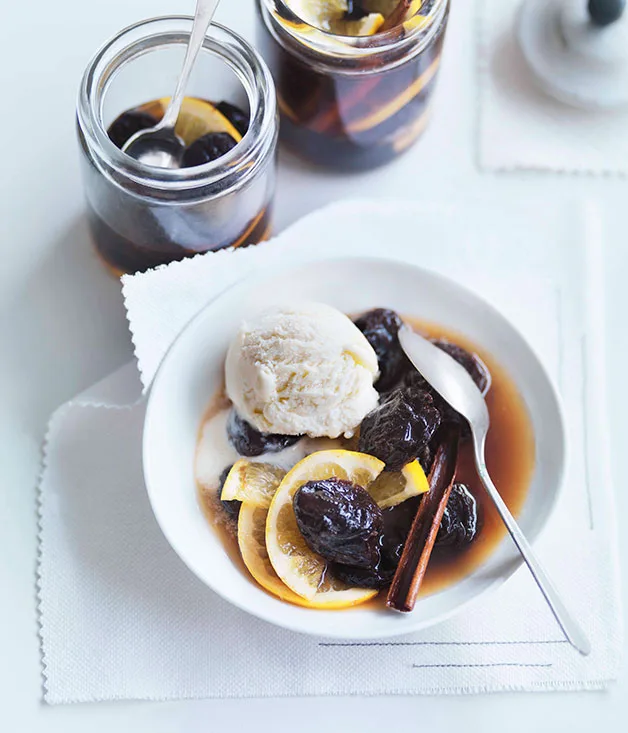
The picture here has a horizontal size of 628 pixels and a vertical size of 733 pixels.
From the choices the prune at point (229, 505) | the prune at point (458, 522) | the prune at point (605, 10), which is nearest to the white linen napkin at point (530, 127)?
the prune at point (605, 10)

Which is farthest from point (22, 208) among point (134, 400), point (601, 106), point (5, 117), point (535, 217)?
point (601, 106)

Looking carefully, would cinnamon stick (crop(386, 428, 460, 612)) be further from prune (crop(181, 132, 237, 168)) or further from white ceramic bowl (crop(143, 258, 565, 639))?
prune (crop(181, 132, 237, 168))

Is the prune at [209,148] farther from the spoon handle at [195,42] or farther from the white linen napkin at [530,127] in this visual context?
the white linen napkin at [530,127]

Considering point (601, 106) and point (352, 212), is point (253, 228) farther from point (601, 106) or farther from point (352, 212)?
point (601, 106)

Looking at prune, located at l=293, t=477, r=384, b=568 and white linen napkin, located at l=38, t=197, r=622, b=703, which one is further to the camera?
white linen napkin, located at l=38, t=197, r=622, b=703

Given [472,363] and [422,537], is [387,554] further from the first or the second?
[472,363]

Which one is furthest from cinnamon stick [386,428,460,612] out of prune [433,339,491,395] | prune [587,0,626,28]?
prune [587,0,626,28]

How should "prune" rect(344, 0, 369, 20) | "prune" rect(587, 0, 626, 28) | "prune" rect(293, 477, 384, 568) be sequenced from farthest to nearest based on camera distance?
"prune" rect(587, 0, 626, 28), "prune" rect(344, 0, 369, 20), "prune" rect(293, 477, 384, 568)
